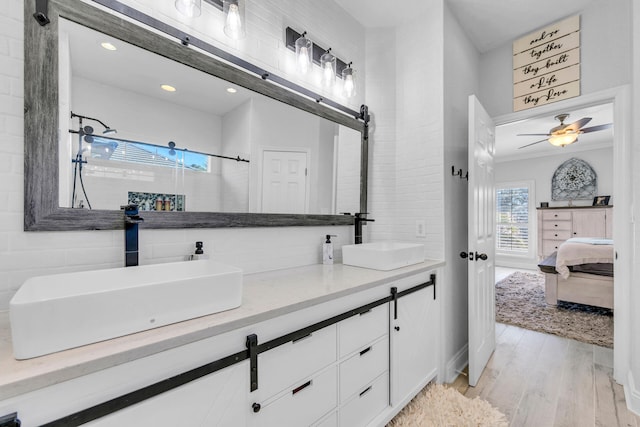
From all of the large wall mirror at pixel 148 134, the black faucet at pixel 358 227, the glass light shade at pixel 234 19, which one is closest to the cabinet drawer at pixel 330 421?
the large wall mirror at pixel 148 134

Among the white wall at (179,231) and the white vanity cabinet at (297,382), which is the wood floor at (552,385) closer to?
the white vanity cabinet at (297,382)

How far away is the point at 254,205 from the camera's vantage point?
1.56 metres

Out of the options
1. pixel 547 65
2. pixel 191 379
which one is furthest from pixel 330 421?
pixel 547 65

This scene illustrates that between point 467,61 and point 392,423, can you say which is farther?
point 467,61

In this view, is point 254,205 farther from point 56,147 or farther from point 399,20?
point 399,20

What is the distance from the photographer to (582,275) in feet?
11.4

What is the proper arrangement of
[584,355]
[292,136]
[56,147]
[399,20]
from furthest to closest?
[584,355]
[399,20]
[292,136]
[56,147]

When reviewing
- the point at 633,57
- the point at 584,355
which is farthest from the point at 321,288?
the point at 584,355

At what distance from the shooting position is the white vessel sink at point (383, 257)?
1.66 meters

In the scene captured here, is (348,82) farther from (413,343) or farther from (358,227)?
(413,343)

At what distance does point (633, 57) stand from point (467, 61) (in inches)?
40.8

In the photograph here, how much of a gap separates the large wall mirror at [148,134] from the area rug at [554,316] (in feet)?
9.83

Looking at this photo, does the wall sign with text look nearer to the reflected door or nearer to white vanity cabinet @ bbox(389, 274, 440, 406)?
white vanity cabinet @ bbox(389, 274, 440, 406)

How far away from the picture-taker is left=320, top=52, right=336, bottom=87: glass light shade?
1.94m
